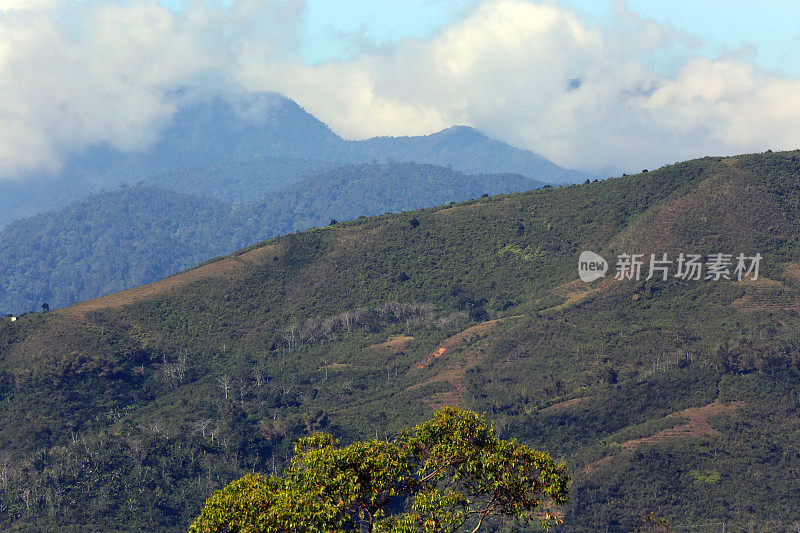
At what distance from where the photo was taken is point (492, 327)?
190m

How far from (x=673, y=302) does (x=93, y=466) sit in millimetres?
122172

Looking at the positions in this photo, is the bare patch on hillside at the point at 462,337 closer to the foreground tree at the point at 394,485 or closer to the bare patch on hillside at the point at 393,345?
the bare patch on hillside at the point at 393,345

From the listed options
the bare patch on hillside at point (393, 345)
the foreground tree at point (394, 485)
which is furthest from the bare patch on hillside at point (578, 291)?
the foreground tree at point (394, 485)

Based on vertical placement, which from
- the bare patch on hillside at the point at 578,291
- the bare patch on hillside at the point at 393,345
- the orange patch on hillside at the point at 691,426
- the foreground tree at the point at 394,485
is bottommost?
the orange patch on hillside at the point at 691,426

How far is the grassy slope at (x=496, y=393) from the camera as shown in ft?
422

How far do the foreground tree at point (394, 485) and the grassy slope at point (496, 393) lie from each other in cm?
8473

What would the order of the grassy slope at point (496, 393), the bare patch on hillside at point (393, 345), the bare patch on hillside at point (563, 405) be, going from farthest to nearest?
the bare patch on hillside at point (393, 345)
the bare patch on hillside at point (563, 405)
the grassy slope at point (496, 393)

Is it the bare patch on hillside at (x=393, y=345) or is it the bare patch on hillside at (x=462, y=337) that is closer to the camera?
the bare patch on hillside at (x=462, y=337)

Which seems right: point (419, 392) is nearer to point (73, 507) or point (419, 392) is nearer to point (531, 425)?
point (531, 425)

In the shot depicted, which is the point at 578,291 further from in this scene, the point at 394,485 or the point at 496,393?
the point at 394,485

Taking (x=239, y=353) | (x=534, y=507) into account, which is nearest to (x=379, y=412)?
(x=239, y=353)

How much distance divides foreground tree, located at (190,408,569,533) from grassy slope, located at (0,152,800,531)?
278 ft

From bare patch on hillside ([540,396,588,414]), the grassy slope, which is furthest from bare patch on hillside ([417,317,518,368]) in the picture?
bare patch on hillside ([540,396,588,414])

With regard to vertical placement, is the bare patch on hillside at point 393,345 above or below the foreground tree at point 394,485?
below
